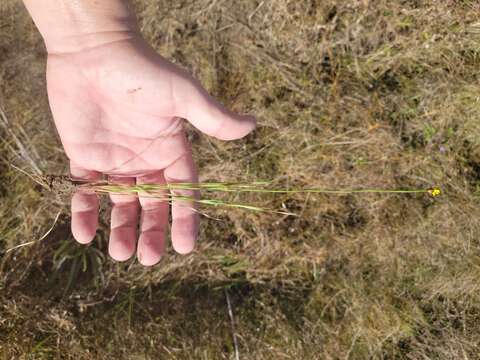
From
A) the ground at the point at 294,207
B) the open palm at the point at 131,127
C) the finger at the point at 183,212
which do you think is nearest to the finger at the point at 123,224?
the open palm at the point at 131,127

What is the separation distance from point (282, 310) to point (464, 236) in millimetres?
1059

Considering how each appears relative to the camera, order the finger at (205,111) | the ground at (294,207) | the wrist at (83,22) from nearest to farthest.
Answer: the finger at (205,111) < the wrist at (83,22) < the ground at (294,207)

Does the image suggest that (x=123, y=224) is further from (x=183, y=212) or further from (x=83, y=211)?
(x=183, y=212)

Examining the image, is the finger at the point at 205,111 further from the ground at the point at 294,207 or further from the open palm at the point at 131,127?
the ground at the point at 294,207

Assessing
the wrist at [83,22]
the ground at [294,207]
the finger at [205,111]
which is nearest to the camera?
the finger at [205,111]

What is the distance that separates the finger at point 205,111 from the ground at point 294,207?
744 mm

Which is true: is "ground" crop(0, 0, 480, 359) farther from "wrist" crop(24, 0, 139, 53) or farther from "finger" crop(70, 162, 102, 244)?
"wrist" crop(24, 0, 139, 53)

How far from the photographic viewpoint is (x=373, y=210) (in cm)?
244

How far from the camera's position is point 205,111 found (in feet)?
5.62

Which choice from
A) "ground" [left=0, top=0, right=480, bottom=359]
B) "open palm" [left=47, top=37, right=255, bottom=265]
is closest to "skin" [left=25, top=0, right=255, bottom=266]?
"open palm" [left=47, top=37, right=255, bottom=265]

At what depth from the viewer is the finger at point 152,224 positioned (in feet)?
6.31

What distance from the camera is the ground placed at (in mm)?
2361

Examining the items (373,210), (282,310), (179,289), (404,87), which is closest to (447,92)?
(404,87)

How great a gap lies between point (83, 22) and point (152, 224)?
3.00 ft
